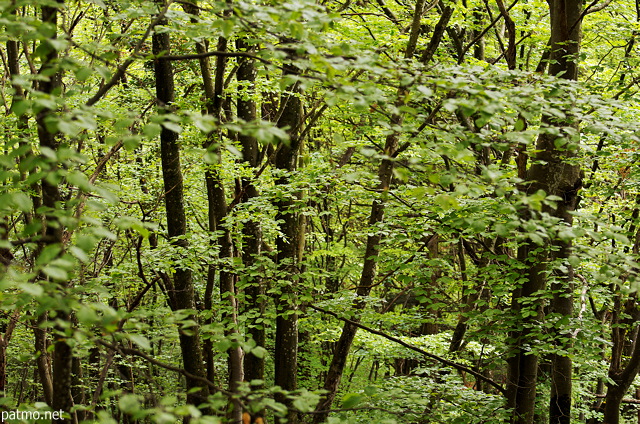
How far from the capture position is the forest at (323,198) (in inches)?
92.4

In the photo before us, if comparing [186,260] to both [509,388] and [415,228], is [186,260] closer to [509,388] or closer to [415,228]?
[415,228]

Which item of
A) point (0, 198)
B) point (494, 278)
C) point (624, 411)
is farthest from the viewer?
point (624, 411)

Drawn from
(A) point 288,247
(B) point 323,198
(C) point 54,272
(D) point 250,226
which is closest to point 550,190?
(B) point 323,198

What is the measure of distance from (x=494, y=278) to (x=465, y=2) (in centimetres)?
452

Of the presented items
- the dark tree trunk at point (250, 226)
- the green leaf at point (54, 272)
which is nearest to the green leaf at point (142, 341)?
the green leaf at point (54, 272)

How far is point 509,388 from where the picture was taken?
236 inches

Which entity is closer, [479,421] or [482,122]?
[482,122]

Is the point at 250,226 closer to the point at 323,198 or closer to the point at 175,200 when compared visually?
the point at 175,200

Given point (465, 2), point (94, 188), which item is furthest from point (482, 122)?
point (465, 2)

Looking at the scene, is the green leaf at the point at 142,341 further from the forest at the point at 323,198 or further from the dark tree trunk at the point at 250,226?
the dark tree trunk at the point at 250,226

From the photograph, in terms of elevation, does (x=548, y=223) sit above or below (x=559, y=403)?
above

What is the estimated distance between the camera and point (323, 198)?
22.4ft

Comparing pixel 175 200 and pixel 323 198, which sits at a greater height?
pixel 323 198

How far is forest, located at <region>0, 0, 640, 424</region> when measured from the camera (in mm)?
2348
